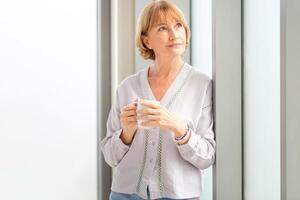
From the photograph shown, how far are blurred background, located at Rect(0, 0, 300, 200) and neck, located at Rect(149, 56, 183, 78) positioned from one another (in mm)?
141

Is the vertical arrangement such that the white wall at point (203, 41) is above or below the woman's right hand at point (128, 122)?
above

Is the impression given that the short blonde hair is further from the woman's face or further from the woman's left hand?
the woman's left hand

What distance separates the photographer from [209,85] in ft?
4.49

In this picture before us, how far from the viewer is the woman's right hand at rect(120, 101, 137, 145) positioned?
1.32 m

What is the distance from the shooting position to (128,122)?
1346 millimetres

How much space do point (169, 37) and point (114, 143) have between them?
1.30 ft
